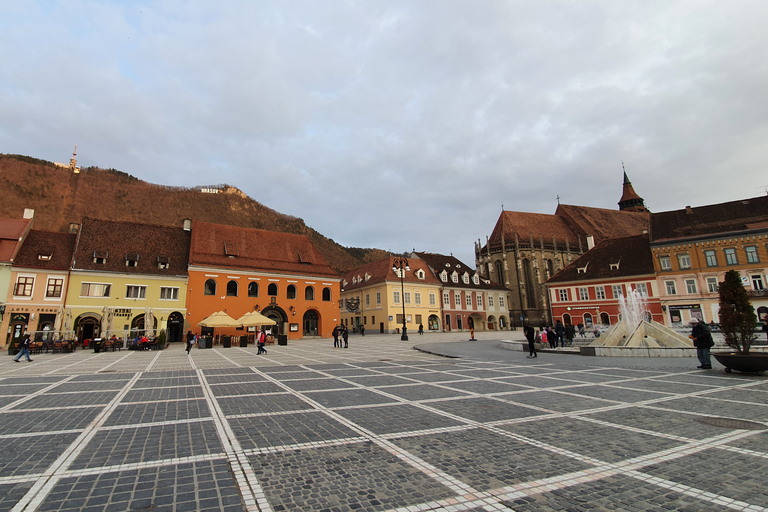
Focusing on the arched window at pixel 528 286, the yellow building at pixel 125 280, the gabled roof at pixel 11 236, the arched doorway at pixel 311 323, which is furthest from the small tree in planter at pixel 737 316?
the arched window at pixel 528 286

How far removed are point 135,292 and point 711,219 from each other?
5753cm

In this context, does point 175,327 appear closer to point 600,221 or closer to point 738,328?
point 738,328

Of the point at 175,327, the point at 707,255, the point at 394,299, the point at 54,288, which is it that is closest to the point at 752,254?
the point at 707,255

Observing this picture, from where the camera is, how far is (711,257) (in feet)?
128

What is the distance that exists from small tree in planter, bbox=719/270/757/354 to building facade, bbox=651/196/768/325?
32023 millimetres

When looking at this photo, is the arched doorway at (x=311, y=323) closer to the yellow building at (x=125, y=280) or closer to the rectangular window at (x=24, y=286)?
the yellow building at (x=125, y=280)

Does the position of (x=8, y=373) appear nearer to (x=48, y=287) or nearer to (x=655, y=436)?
(x=655, y=436)

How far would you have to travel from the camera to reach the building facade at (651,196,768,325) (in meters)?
37.2

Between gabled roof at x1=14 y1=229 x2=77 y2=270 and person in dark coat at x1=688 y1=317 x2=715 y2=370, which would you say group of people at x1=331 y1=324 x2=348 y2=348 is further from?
gabled roof at x1=14 y1=229 x2=77 y2=270

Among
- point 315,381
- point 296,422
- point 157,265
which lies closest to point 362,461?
point 296,422

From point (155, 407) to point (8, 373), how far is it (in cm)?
1041

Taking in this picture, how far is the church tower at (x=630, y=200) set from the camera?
260 ft

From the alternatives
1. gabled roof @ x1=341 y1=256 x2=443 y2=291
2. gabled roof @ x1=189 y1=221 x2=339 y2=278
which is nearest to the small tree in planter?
gabled roof @ x1=189 y1=221 x2=339 y2=278

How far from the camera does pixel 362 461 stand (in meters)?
4.62
